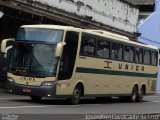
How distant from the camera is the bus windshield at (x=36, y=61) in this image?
1977 cm

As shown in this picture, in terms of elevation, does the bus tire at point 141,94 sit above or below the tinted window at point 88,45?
below

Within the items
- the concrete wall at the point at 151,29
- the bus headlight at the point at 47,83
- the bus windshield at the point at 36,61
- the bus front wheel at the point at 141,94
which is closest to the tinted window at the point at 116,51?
the bus front wheel at the point at 141,94

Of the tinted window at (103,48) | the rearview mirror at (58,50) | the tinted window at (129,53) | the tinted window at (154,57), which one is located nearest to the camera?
the rearview mirror at (58,50)

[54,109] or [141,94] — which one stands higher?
[141,94]

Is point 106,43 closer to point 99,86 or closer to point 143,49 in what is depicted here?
point 99,86

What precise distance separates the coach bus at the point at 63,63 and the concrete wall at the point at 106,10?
306 inches

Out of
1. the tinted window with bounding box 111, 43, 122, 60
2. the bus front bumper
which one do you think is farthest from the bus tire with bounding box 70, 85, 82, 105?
the tinted window with bounding box 111, 43, 122, 60

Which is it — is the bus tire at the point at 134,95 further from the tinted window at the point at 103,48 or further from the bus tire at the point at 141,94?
the tinted window at the point at 103,48

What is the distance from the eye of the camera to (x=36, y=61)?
1984 cm

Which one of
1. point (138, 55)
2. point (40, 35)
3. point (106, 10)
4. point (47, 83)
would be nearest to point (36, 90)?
point (47, 83)

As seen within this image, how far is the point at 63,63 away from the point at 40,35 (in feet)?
4.43

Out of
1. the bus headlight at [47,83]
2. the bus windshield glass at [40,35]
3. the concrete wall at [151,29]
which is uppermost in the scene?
the concrete wall at [151,29]

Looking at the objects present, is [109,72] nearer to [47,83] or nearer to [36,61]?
[47,83]

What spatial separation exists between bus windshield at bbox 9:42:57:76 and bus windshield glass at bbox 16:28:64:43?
26cm
